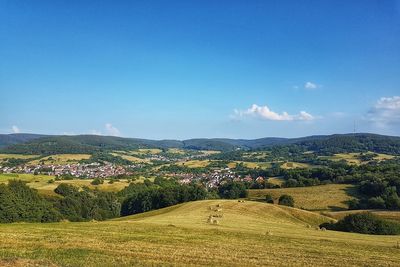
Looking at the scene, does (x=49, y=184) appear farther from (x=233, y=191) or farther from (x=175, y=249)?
(x=175, y=249)

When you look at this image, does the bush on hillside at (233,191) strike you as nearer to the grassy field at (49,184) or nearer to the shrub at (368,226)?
the grassy field at (49,184)

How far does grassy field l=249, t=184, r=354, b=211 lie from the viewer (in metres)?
103

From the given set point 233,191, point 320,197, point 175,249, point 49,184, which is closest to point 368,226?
point 175,249

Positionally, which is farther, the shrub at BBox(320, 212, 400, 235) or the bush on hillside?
the bush on hillside

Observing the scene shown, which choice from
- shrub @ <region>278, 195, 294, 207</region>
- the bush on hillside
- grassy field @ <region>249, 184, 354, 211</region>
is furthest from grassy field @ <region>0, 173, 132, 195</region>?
shrub @ <region>278, 195, 294, 207</region>

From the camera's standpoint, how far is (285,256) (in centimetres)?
2559

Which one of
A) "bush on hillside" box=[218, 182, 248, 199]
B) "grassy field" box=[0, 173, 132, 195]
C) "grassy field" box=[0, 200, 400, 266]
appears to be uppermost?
Result: "grassy field" box=[0, 200, 400, 266]

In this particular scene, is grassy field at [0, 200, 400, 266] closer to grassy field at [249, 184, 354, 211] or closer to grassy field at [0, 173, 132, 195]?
grassy field at [249, 184, 354, 211]

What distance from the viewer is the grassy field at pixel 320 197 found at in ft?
337

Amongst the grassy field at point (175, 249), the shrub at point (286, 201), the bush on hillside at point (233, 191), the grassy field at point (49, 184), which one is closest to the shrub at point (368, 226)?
the grassy field at point (175, 249)

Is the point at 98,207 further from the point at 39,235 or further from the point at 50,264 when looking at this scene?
the point at 50,264

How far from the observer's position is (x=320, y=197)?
112 metres

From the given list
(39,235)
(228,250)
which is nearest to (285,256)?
(228,250)

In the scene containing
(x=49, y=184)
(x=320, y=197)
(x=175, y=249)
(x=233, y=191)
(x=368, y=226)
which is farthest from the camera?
(x=49, y=184)
